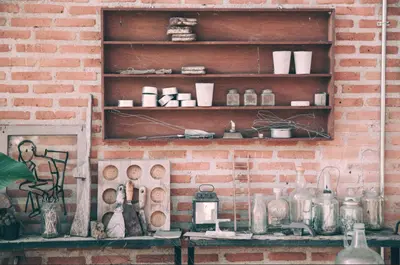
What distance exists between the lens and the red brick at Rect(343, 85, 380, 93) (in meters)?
3.76

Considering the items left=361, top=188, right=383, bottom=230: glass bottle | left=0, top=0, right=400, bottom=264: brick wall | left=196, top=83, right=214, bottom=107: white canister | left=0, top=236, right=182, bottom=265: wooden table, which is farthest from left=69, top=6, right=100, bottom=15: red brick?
left=361, top=188, right=383, bottom=230: glass bottle

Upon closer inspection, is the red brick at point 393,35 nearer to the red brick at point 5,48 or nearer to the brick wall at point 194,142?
the brick wall at point 194,142

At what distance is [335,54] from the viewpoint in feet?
12.3

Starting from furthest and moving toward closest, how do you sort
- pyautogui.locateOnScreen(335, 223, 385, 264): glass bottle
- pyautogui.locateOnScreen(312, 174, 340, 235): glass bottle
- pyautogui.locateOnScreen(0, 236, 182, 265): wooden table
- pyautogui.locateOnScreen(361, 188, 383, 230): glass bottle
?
pyautogui.locateOnScreen(361, 188, 383, 230): glass bottle < pyautogui.locateOnScreen(312, 174, 340, 235): glass bottle < pyautogui.locateOnScreen(0, 236, 182, 265): wooden table < pyautogui.locateOnScreen(335, 223, 385, 264): glass bottle

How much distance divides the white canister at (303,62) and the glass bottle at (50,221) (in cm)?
171

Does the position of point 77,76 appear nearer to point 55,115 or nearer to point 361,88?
point 55,115

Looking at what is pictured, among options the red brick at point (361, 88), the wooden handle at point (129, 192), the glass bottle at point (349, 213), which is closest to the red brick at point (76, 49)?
the wooden handle at point (129, 192)

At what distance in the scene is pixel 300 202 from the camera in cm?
361

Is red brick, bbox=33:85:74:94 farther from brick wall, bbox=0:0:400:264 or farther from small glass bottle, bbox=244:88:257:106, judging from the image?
small glass bottle, bbox=244:88:257:106

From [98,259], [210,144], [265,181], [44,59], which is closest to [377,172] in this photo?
[265,181]

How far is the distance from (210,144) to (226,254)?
0.71 m

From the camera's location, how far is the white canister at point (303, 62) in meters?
3.63

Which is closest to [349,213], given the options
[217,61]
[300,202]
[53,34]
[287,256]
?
[300,202]

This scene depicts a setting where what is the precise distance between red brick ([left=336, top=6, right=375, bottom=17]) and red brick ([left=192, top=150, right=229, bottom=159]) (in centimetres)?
116
